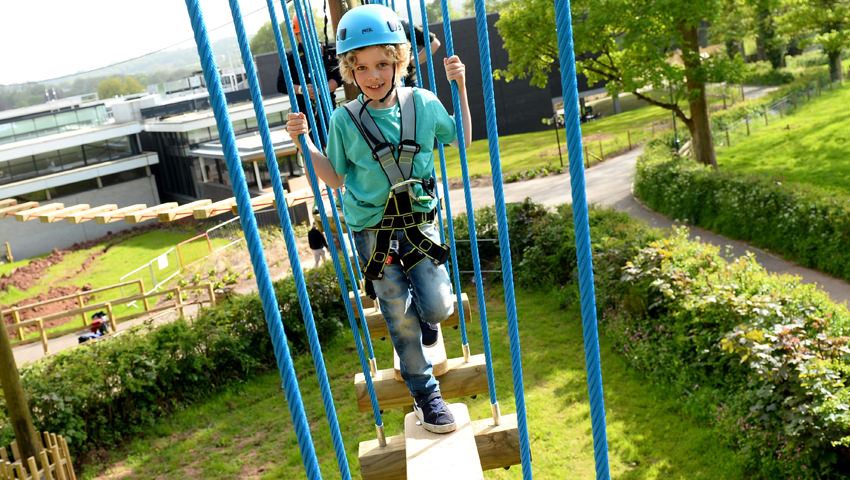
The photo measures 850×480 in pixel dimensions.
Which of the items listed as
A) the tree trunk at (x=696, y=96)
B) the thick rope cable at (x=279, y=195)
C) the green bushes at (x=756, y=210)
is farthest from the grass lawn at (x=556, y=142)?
the thick rope cable at (x=279, y=195)

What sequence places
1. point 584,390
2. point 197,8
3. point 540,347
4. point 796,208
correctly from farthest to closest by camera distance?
point 796,208 → point 540,347 → point 584,390 → point 197,8

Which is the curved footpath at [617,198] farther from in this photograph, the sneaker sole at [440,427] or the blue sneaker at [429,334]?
the sneaker sole at [440,427]

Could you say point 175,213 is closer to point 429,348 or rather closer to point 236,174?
point 429,348

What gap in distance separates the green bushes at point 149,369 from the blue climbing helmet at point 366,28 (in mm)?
7040

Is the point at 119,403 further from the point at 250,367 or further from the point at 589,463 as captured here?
the point at 589,463

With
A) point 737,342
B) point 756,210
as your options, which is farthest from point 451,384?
point 756,210

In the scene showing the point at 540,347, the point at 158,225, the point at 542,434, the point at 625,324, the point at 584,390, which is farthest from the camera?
the point at 158,225

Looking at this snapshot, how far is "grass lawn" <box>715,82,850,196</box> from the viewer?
54.4ft

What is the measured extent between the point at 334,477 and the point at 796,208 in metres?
7.85

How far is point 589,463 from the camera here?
6957 mm

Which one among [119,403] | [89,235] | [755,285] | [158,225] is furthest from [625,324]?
[89,235]

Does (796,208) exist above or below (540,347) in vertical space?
above

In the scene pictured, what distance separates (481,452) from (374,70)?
4.52ft

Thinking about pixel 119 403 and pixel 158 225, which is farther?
pixel 158 225
